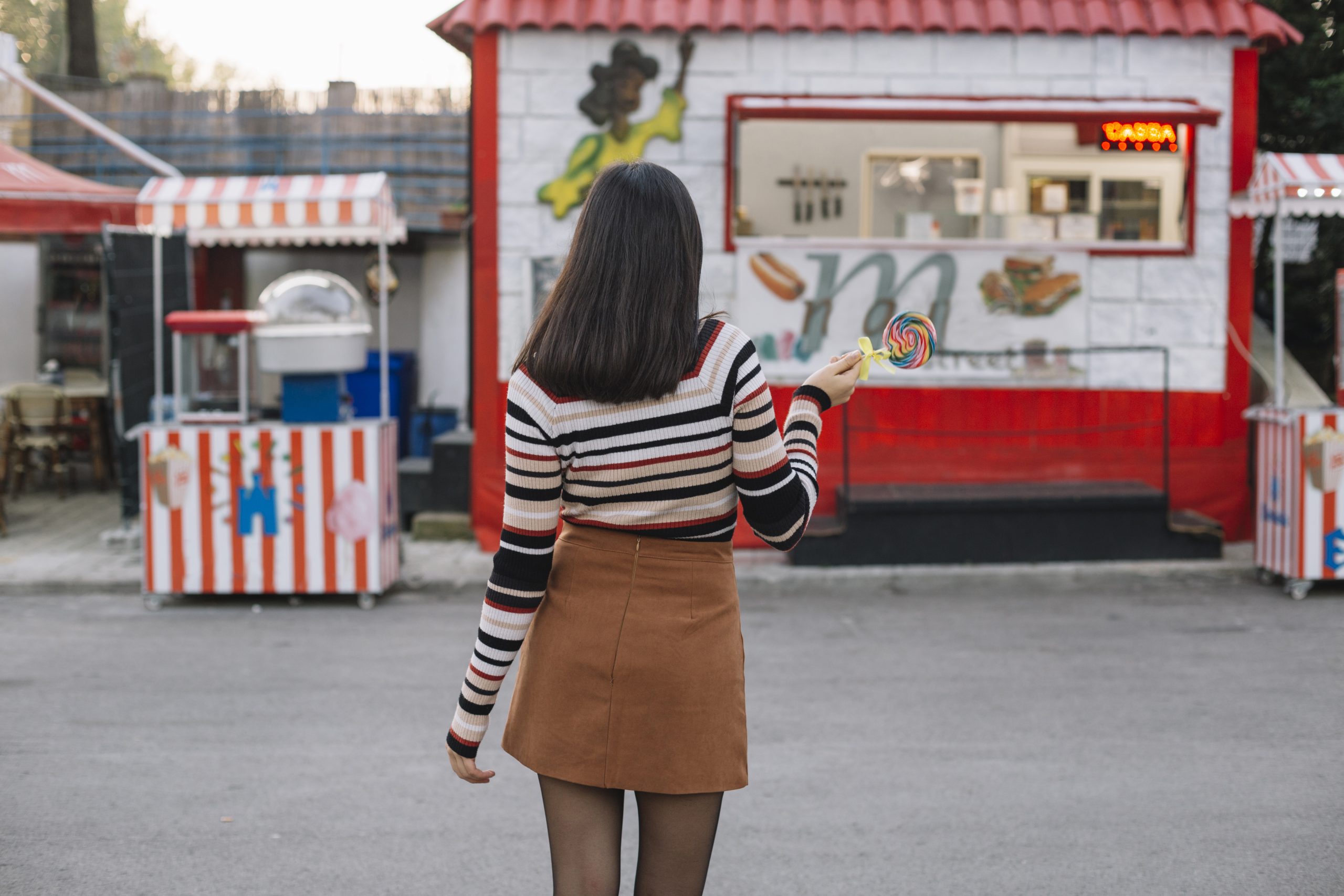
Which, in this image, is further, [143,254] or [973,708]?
[143,254]

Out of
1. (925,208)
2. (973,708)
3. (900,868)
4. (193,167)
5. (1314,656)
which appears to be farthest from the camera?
(193,167)

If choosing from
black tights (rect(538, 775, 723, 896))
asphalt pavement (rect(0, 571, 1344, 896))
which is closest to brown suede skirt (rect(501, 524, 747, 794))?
black tights (rect(538, 775, 723, 896))

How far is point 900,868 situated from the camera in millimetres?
4203

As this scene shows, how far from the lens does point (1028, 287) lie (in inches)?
397

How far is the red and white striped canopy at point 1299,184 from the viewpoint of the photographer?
8.48 metres

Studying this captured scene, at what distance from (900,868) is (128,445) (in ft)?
25.6

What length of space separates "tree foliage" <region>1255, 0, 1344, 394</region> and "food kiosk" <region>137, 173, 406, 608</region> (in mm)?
8180

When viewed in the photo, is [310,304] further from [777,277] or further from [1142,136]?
[1142,136]

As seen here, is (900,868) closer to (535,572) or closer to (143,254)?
(535,572)

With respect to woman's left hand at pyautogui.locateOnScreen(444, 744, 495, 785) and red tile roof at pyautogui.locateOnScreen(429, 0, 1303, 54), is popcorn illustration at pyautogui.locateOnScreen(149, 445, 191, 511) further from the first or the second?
woman's left hand at pyautogui.locateOnScreen(444, 744, 495, 785)

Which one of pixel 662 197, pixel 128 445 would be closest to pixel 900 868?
pixel 662 197

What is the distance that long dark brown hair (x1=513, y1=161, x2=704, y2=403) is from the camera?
2391 millimetres

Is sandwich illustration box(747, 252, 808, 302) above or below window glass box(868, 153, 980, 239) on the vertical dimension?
below

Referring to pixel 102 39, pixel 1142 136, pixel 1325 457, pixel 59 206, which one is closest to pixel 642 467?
pixel 1325 457
